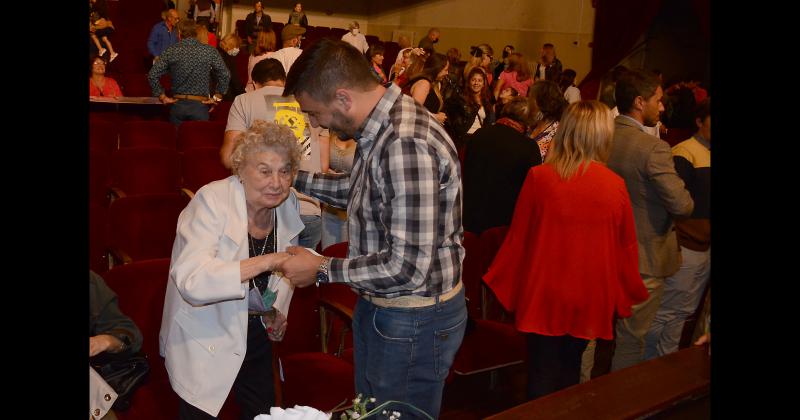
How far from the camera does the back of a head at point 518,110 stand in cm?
368

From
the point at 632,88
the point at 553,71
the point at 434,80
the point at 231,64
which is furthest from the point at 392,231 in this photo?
the point at 553,71

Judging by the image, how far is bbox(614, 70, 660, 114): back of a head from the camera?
10.1ft

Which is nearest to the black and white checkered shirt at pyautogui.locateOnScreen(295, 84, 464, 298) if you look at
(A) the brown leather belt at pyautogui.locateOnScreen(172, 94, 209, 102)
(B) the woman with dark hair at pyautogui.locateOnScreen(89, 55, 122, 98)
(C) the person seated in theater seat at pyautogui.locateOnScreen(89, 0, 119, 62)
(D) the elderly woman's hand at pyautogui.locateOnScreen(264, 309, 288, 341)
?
(D) the elderly woman's hand at pyautogui.locateOnScreen(264, 309, 288, 341)

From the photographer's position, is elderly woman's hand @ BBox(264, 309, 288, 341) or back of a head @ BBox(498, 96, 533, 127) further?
back of a head @ BBox(498, 96, 533, 127)

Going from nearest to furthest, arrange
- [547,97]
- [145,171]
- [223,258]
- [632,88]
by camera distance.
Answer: [223,258] < [632,88] < [547,97] < [145,171]

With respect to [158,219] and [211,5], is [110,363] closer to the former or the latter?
[158,219]

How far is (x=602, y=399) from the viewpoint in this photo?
166cm

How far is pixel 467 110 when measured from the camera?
18.6ft

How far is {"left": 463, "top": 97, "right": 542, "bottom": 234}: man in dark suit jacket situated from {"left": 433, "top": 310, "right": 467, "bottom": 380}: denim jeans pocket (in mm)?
1789

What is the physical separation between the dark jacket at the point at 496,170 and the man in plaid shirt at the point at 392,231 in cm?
177

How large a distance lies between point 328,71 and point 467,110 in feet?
13.4

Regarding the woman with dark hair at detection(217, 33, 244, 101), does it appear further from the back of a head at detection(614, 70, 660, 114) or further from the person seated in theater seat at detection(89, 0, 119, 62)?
the back of a head at detection(614, 70, 660, 114)

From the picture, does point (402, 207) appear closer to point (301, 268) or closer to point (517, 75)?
point (301, 268)

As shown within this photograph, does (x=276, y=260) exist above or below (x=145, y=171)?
above
